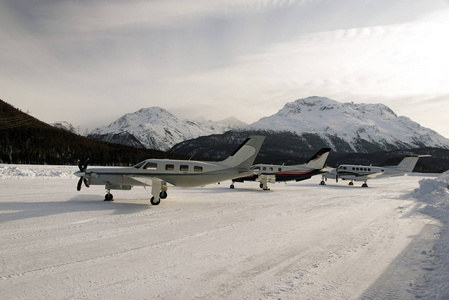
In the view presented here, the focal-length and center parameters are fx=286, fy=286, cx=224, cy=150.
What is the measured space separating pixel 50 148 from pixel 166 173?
10180 cm

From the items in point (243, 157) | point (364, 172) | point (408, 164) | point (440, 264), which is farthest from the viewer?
point (408, 164)

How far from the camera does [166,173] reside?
17109mm

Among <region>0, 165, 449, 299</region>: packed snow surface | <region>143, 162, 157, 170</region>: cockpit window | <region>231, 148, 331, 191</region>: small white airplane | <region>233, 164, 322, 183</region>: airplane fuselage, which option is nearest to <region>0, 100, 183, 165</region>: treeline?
<region>233, 164, 322, 183</region>: airplane fuselage

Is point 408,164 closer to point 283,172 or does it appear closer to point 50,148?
point 283,172

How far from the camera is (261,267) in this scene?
21.6 feet

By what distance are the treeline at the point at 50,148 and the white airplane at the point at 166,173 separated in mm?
91072

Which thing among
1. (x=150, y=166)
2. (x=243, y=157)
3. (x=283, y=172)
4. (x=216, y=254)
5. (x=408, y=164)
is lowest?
(x=216, y=254)

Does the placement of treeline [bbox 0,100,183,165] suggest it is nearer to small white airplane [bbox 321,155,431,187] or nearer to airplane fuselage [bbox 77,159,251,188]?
small white airplane [bbox 321,155,431,187]

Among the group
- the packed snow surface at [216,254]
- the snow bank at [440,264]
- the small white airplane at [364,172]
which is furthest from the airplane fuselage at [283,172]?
the packed snow surface at [216,254]

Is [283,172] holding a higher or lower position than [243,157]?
lower

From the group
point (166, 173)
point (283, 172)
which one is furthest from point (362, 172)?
point (166, 173)

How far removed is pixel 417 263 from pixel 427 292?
1.99 metres

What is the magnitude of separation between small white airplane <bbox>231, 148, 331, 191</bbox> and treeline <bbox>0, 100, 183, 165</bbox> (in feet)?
277

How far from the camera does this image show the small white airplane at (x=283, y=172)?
2859 centimetres
